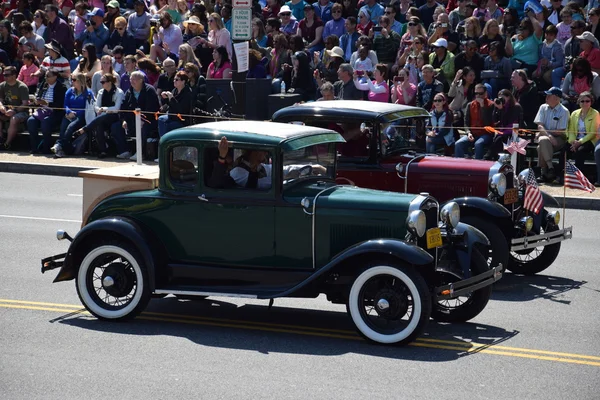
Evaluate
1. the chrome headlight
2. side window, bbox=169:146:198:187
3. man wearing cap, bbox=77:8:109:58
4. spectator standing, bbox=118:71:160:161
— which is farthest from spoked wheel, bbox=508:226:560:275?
man wearing cap, bbox=77:8:109:58

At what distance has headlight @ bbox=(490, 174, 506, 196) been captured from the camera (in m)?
11.8

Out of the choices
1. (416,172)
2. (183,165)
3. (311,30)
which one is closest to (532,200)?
(416,172)

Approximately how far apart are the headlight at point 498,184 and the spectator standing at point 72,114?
12.1 metres

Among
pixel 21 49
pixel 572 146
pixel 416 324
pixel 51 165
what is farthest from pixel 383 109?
pixel 21 49

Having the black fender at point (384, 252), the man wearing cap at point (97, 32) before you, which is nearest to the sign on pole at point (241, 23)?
the man wearing cap at point (97, 32)

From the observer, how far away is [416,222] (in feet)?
29.3

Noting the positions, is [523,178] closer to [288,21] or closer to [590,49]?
[590,49]

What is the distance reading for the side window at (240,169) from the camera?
372 inches

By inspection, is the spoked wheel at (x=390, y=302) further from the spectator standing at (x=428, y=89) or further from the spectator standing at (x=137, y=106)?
the spectator standing at (x=137, y=106)

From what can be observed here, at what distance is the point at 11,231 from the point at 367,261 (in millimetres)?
7254

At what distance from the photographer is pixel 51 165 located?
21188 mm

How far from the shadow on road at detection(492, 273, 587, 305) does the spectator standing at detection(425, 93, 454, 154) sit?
20.4 feet

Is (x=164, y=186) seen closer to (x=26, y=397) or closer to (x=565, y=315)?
(x=26, y=397)

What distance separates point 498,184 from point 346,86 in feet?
26.8
